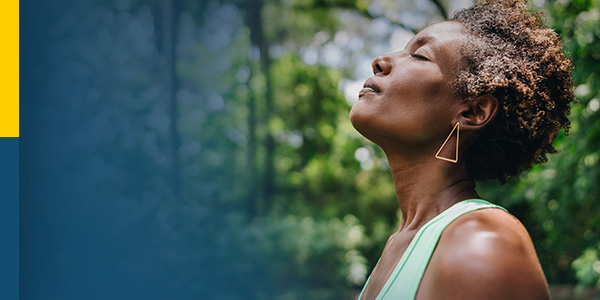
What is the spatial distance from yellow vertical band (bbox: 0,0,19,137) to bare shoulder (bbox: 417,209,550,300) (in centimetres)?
216

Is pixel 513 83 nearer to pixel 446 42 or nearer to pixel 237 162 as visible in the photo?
pixel 446 42

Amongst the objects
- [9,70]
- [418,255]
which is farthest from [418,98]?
[9,70]

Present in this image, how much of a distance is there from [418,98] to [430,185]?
210 millimetres

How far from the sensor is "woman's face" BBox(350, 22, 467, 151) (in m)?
1.24

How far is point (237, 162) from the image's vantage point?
7.92 meters

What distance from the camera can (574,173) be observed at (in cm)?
432

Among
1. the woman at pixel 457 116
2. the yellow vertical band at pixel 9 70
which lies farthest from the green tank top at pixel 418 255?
the yellow vertical band at pixel 9 70

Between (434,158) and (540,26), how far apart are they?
427 mm

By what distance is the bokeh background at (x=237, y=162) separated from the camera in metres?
3.97

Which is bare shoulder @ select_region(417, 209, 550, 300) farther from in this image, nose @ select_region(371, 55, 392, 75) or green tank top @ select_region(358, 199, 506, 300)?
nose @ select_region(371, 55, 392, 75)

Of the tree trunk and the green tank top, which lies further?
the tree trunk

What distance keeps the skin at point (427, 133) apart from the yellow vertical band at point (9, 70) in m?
1.89

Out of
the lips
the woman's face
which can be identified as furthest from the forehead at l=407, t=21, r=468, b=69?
the lips

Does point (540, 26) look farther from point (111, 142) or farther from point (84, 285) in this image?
point (111, 142)
